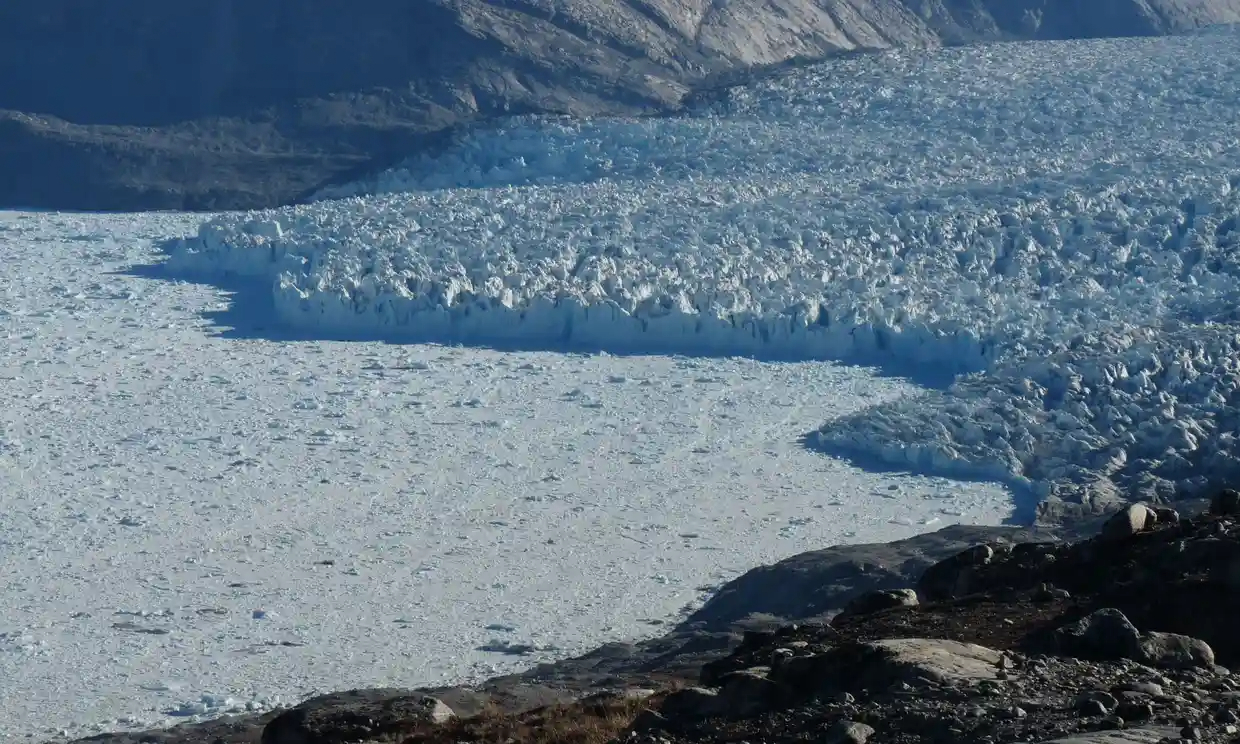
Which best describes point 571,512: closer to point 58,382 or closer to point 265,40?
point 58,382

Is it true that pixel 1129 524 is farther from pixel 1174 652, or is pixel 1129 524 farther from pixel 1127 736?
pixel 1127 736

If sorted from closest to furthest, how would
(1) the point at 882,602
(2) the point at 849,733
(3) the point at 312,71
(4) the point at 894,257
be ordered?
1. (2) the point at 849,733
2. (1) the point at 882,602
3. (4) the point at 894,257
4. (3) the point at 312,71

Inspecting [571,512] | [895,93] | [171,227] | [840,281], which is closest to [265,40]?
[171,227]

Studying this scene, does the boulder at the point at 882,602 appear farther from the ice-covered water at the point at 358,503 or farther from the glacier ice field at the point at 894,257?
the glacier ice field at the point at 894,257

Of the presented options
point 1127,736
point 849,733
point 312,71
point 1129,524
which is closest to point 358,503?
point 1129,524

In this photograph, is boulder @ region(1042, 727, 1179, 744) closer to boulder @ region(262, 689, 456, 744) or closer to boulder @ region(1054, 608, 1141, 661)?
boulder @ region(1054, 608, 1141, 661)

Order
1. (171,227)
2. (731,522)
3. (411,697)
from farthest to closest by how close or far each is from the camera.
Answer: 1. (171,227)
2. (731,522)
3. (411,697)

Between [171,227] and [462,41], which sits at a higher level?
[462,41]
